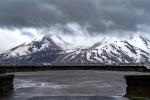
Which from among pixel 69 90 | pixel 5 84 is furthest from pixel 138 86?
pixel 5 84

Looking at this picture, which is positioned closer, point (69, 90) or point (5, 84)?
point (5, 84)

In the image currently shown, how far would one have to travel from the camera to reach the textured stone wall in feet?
64.0

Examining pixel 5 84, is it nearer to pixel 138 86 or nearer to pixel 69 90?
pixel 69 90

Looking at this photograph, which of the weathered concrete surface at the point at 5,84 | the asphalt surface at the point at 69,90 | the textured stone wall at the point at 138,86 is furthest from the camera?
the weathered concrete surface at the point at 5,84

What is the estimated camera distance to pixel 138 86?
1972 cm

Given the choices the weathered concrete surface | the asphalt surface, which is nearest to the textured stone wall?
the asphalt surface

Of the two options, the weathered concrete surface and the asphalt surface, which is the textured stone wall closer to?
the asphalt surface

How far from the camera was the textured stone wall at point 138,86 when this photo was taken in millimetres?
19500

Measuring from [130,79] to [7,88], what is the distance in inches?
276

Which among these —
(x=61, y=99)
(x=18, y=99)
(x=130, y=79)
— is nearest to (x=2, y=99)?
(x=18, y=99)

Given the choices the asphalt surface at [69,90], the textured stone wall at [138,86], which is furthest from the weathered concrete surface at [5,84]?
the textured stone wall at [138,86]

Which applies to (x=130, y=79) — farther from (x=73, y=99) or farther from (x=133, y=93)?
(x=73, y=99)

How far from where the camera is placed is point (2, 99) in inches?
730

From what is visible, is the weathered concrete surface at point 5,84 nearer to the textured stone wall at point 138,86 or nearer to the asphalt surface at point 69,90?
the asphalt surface at point 69,90
